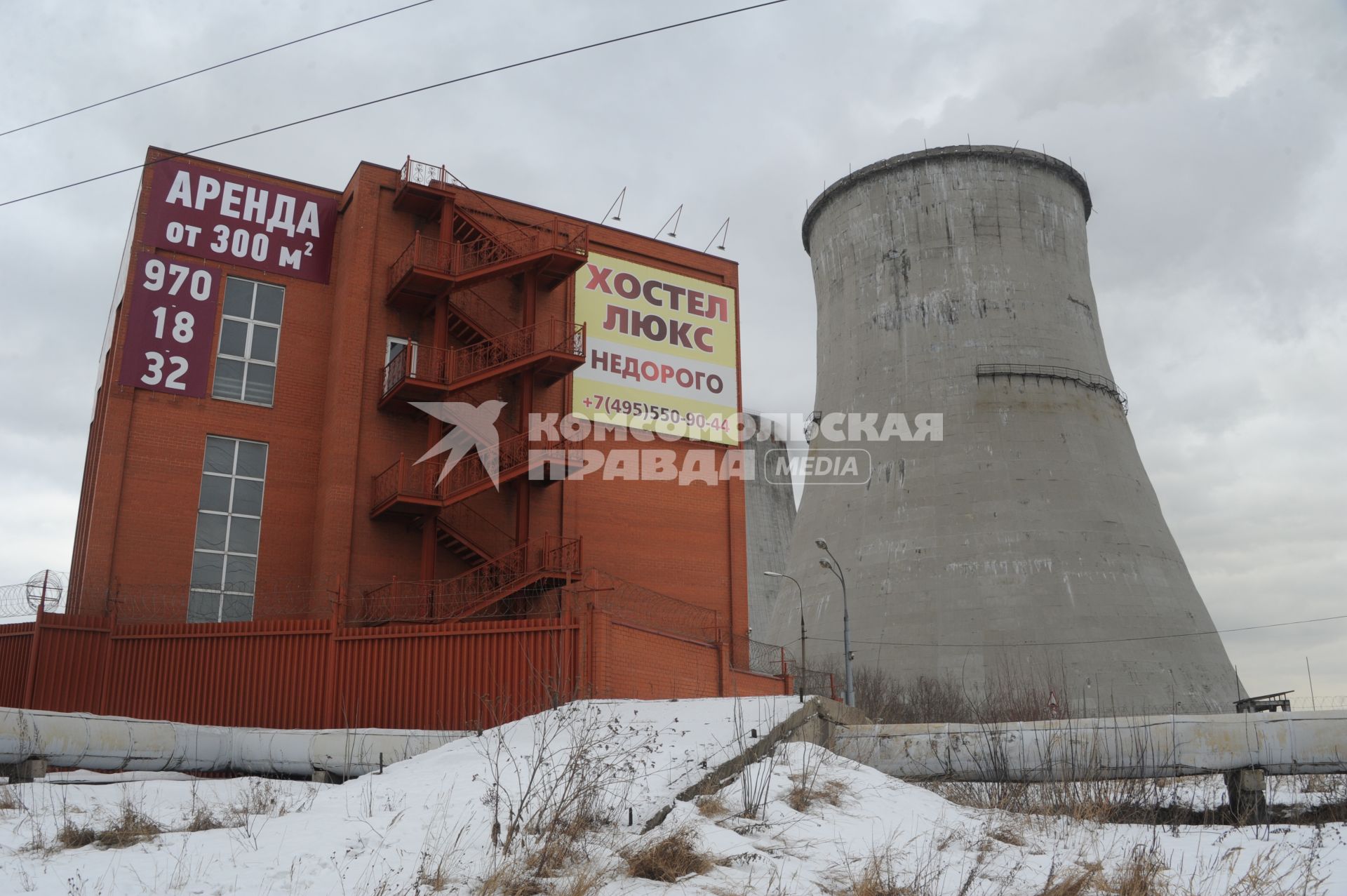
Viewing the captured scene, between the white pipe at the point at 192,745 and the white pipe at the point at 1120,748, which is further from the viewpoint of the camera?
the white pipe at the point at 192,745

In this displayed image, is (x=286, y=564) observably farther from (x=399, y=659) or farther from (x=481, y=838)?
(x=481, y=838)

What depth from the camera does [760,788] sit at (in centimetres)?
1058

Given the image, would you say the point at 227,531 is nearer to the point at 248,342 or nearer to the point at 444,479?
the point at 248,342

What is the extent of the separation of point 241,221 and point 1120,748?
22768mm

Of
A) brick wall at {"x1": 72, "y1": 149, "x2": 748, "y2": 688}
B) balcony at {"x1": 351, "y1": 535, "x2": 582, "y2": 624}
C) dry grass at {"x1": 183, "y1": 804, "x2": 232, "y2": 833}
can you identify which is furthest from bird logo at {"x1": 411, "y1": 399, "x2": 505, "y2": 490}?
dry grass at {"x1": 183, "y1": 804, "x2": 232, "y2": 833}

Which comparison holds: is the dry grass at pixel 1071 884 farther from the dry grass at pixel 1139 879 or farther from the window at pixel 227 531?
the window at pixel 227 531

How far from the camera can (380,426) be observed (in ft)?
84.8

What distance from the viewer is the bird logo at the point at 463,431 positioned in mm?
25594

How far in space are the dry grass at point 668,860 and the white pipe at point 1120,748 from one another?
5123 millimetres

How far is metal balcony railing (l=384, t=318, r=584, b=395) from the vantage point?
82.9 ft

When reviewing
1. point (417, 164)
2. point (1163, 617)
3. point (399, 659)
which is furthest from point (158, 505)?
point (1163, 617)

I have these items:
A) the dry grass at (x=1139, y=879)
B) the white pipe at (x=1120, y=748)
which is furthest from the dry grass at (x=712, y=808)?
the white pipe at (x=1120, y=748)

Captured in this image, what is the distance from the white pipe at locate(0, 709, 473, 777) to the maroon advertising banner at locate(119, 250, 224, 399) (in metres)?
9.70

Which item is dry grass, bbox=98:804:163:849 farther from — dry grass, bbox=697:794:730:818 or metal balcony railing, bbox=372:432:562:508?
metal balcony railing, bbox=372:432:562:508
